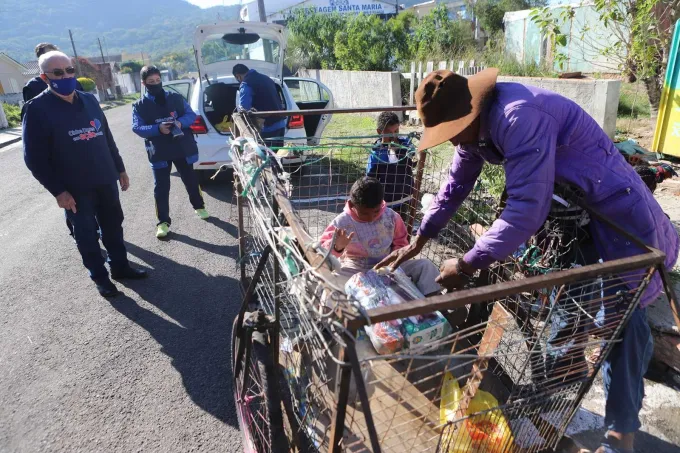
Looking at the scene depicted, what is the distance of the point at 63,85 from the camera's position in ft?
11.0

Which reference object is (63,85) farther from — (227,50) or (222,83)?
(227,50)

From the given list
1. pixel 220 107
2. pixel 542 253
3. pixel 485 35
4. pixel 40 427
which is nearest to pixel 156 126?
pixel 220 107

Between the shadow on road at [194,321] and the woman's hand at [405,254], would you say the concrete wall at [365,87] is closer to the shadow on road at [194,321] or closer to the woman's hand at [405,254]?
the shadow on road at [194,321]

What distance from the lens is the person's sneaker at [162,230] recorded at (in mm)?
4965

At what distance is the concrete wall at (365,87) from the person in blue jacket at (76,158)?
8.81 metres

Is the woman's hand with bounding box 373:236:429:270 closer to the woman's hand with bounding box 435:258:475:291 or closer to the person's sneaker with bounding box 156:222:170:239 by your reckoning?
the woman's hand with bounding box 435:258:475:291

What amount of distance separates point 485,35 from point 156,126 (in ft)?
64.7

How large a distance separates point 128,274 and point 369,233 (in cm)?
241

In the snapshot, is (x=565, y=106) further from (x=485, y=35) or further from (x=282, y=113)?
(x=485, y=35)

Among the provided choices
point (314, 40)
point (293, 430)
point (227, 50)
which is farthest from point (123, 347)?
point (314, 40)

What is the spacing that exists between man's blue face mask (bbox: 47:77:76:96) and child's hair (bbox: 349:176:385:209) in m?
2.32

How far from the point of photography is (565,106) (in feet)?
6.01

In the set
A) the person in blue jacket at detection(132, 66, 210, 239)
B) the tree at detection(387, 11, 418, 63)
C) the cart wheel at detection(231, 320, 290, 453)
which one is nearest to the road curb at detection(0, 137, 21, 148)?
the person in blue jacket at detection(132, 66, 210, 239)

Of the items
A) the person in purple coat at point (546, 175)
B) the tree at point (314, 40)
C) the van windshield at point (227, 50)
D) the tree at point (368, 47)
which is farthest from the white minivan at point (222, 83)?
the tree at point (314, 40)
